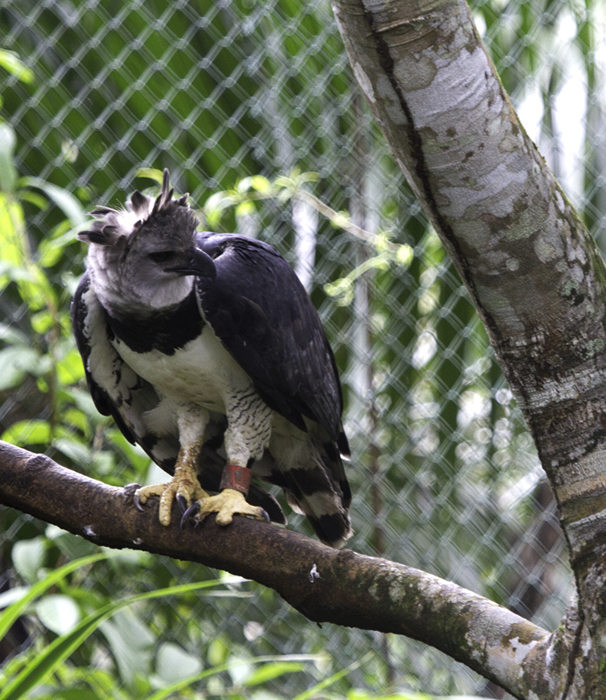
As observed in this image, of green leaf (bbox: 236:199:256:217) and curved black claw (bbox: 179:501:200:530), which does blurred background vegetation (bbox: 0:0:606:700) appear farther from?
curved black claw (bbox: 179:501:200:530)

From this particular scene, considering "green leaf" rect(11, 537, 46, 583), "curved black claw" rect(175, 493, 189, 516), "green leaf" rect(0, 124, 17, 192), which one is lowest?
"green leaf" rect(11, 537, 46, 583)

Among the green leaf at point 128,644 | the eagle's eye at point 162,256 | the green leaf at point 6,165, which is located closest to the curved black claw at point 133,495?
the eagle's eye at point 162,256

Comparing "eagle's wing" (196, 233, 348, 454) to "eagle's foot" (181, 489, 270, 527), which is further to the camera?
"eagle's wing" (196, 233, 348, 454)

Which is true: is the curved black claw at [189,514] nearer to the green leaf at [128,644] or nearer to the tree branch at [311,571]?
the tree branch at [311,571]

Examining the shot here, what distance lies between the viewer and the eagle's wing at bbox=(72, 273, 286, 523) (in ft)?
4.33

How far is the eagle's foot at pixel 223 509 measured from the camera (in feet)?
3.54

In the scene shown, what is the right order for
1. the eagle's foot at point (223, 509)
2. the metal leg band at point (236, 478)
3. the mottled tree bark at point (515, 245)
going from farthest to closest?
the metal leg band at point (236, 478)
the eagle's foot at point (223, 509)
the mottled tree bark at point (515, 245)

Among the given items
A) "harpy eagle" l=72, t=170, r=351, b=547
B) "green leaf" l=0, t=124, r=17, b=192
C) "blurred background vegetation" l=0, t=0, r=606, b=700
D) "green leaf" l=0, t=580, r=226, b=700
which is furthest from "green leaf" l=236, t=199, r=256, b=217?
"green leaf" l=0, t=580, r=226, b=700

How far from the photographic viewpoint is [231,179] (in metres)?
2.01

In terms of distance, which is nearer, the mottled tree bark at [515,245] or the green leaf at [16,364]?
the mottled tree bark at [515,245]

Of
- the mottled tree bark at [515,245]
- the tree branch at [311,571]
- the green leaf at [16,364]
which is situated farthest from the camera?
the green leaf at [16,364]

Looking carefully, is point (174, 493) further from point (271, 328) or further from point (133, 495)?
point (271, 328)

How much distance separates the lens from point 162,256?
121 cm

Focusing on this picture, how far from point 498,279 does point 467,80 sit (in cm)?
18
